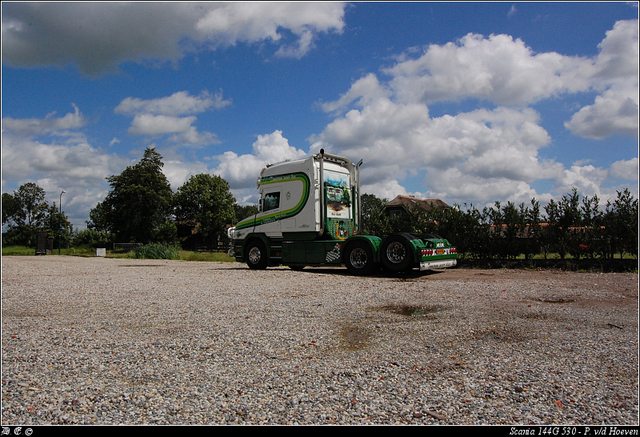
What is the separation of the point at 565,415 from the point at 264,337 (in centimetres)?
317

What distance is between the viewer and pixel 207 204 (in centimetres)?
6047

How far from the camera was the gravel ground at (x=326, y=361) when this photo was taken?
309cm

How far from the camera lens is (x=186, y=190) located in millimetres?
61656

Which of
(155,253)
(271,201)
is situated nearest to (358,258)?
(271,201)

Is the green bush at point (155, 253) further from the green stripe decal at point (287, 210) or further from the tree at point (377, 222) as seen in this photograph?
the tree at point (377, 222)

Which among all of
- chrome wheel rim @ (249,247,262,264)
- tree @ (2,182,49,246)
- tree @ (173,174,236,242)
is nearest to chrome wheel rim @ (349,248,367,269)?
chrome wheel rim @ (249,247,262,264)

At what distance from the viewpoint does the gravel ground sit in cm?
309

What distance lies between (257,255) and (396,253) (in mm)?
5448

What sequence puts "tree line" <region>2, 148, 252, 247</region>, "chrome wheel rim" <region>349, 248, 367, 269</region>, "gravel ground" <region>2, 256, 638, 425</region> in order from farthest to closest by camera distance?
"tree line" <region>2, 148, 252, 247</region> < "chrome wheel rim" <region>349, 248, 367, 269</region> < "gravel ground" <region>2, 256, 638, 425</region>

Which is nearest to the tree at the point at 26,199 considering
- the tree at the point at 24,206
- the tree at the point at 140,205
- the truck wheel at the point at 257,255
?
the tree at the point at 24,206

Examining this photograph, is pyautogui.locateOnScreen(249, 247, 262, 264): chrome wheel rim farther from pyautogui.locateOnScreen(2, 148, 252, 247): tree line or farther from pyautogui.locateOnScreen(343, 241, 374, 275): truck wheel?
pyautogui.locateOnScreen(2, 148, 252, 247): tree line

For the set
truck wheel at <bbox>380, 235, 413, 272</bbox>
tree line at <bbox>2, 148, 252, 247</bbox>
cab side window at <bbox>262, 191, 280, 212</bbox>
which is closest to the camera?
truck wheel at <bbox>380, 235, 413, 272</bbox>

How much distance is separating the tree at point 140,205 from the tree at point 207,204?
3.63 meters

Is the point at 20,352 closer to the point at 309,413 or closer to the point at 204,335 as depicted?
the point at 204,335
